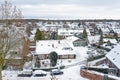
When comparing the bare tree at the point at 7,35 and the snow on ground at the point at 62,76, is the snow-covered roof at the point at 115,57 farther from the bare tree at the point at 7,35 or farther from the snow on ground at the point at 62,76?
the bare tree at the point at 7,35

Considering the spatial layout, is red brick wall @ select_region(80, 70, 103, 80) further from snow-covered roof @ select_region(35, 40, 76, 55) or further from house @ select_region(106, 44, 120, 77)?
snow-covered roof @ select_region(35, 40, 76, 55)

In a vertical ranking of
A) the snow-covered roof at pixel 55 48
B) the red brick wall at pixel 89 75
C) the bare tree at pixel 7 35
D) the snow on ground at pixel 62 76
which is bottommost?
the snow on ground at pixel 62 76

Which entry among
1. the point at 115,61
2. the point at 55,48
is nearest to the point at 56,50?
the point at 55,48

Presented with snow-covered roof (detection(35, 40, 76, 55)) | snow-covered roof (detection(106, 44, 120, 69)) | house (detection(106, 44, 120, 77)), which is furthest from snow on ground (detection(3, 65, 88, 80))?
snow-covered roof (detection(35, 40, 76, 55))

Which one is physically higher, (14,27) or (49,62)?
(14,27)

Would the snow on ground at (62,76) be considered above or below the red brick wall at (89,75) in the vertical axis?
below

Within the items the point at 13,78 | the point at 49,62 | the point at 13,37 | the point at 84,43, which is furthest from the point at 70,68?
the point at 84,43

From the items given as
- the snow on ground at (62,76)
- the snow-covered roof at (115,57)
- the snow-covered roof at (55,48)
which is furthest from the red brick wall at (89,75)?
the snow-covered roof at (55,48)

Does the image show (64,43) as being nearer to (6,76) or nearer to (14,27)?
(6,76)

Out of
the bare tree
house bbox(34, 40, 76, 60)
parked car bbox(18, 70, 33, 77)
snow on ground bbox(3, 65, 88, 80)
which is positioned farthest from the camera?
house bbox(34, 40, 76, 60)

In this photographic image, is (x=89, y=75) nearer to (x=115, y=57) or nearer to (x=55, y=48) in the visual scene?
(x=115, y=57)

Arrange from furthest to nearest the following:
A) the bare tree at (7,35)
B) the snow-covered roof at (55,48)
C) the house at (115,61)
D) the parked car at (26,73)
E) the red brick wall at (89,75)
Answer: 1. the snow-covered roof at (55,48)
2. the parked car at (26,73)
3. the house at (115,61)
4. the red brick wall at (89,75)
5. the bare tree at (7,35)
